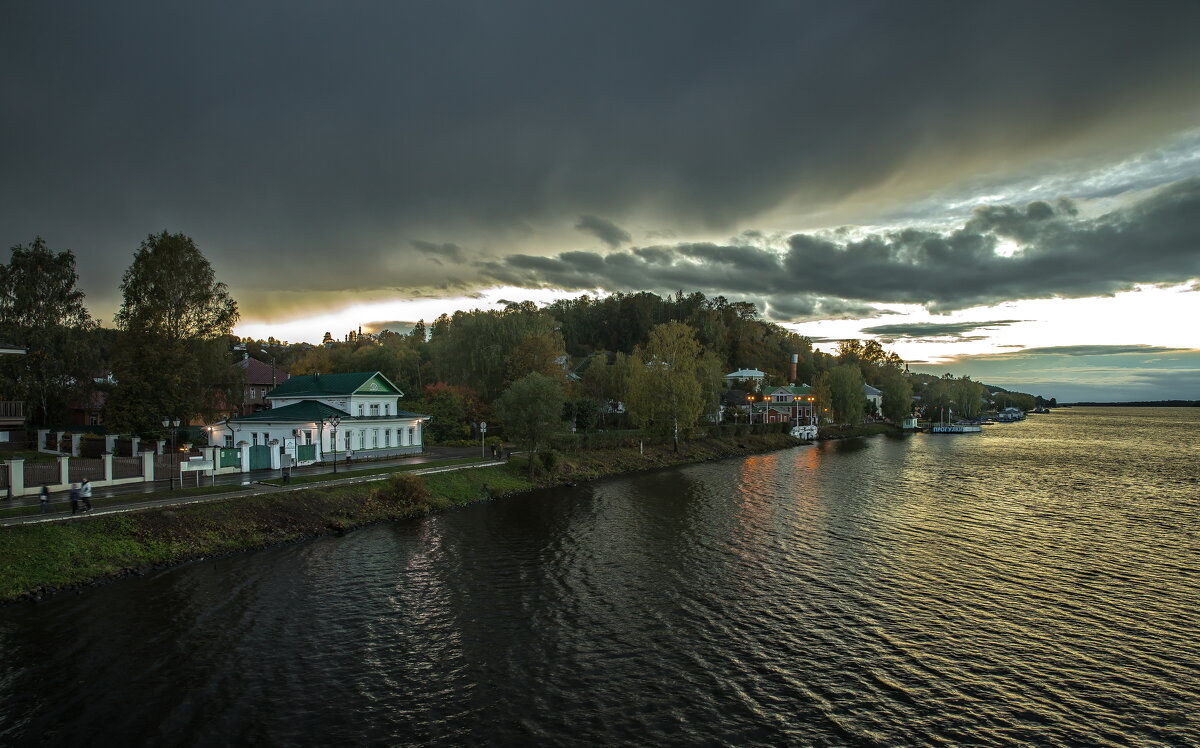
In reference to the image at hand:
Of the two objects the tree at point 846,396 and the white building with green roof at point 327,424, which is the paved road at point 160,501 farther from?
the tree at point 846,396

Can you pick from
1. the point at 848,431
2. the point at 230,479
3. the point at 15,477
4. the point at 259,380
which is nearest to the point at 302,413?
the point at 230,479

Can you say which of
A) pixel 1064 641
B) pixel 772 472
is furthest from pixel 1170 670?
pixel 772 472

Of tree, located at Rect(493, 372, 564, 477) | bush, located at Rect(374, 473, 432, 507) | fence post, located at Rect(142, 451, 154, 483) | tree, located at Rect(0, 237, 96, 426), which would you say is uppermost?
tree, located at Rect(0, 237, 96, 426)

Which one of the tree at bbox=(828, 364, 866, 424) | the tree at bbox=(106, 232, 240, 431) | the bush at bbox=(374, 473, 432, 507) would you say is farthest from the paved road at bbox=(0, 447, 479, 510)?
the tree at bbox=(828, 364, 866, 424)

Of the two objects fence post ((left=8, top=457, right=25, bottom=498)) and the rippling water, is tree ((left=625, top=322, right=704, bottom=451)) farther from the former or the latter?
fence post ((left=8, top=457, right=25, bottom=498))

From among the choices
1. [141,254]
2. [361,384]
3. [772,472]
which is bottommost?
[772,472]

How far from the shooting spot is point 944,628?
22.7 meters

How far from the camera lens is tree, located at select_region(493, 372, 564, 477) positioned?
57.1 meters

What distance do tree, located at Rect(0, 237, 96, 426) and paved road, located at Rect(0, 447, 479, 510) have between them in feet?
99.4

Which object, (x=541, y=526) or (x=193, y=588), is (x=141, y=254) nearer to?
(x=193, y=588)

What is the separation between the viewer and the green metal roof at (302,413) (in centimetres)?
5462

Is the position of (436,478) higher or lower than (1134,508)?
higher

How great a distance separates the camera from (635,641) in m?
21.4

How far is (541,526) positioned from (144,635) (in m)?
22.5
